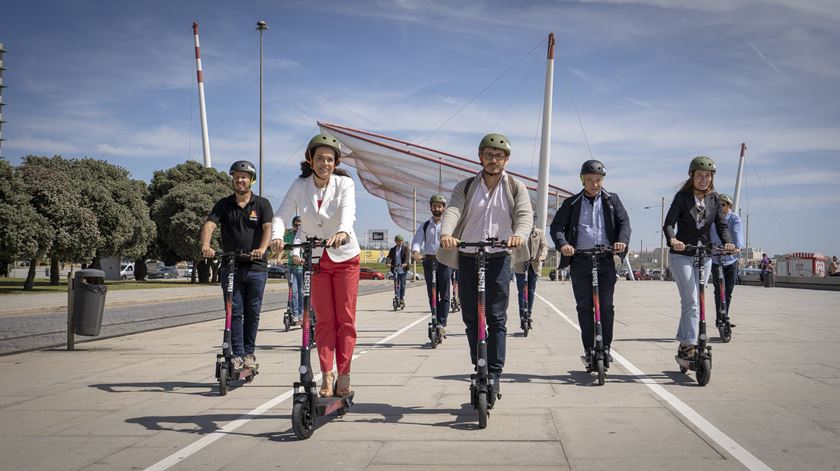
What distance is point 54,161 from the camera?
3962 centimetres

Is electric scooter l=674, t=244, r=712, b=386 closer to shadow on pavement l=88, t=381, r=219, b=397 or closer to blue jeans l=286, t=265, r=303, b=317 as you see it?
shadow on pavement l=88, t=381, r=219, b=397

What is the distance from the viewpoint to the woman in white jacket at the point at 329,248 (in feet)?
17.8

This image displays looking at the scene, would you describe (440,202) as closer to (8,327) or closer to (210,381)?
(210,381)

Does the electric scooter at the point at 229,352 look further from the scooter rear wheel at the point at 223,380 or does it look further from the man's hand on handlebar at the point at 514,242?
the man's hand on handlebar at the point at 514,242

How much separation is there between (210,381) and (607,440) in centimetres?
416

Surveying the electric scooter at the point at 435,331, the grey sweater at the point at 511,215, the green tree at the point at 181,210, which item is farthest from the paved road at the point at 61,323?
the green tree at the point at 181,210

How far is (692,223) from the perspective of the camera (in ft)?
24.3

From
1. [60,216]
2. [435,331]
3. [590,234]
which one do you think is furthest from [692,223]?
[60,216]

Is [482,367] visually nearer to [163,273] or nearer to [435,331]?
[435,331]

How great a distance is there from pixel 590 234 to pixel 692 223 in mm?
1132

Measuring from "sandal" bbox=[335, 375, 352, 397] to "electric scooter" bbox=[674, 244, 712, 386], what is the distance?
3.19 metres

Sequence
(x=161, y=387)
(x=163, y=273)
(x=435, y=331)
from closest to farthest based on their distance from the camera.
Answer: (x=161, y=387) → (x=435, y=331) → (x=163, y=273)

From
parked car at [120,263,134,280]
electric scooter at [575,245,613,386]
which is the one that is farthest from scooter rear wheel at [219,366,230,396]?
parked car at [120,263,134,280]

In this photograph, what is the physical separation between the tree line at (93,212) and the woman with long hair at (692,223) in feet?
96.4
